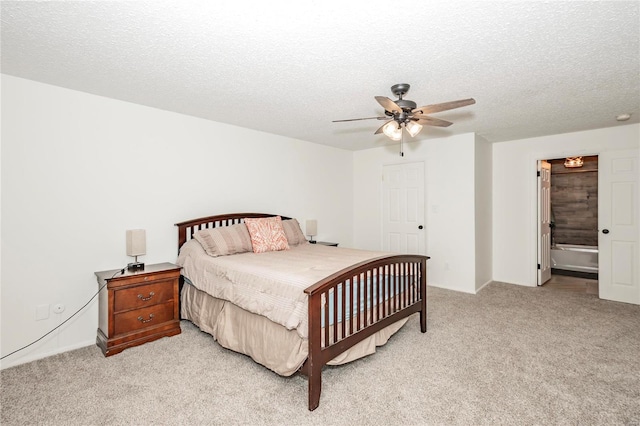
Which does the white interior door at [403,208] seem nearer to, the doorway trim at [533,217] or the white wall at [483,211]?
the white wall at [483,211]

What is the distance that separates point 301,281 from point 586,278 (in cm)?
593

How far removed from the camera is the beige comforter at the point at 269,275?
227 cm

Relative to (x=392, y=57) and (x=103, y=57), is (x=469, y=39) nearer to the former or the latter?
(x=392, y=57)

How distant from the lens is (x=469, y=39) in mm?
2037

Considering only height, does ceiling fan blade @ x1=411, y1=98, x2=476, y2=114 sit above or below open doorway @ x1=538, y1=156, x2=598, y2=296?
above

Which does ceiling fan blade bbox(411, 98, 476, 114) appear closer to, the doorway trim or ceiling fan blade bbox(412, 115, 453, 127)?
ceiling fan blade bbox(412, 115, 453, 127)

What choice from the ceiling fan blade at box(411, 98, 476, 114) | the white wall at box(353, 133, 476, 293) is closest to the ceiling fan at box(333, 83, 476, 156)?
the ceiling fan blade at box(411, 98, 476, 114)

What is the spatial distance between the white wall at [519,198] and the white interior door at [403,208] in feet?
4.32

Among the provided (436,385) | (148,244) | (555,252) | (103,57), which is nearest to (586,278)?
(555,252)

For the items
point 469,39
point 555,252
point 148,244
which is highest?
point 469,39

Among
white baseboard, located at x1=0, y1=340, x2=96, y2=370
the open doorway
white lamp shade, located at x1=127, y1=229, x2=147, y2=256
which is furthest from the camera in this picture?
the open doorway

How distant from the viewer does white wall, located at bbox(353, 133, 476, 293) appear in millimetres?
4785

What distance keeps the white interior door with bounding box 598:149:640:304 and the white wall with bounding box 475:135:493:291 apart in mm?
1413

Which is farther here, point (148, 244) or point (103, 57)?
point (148, 244)
